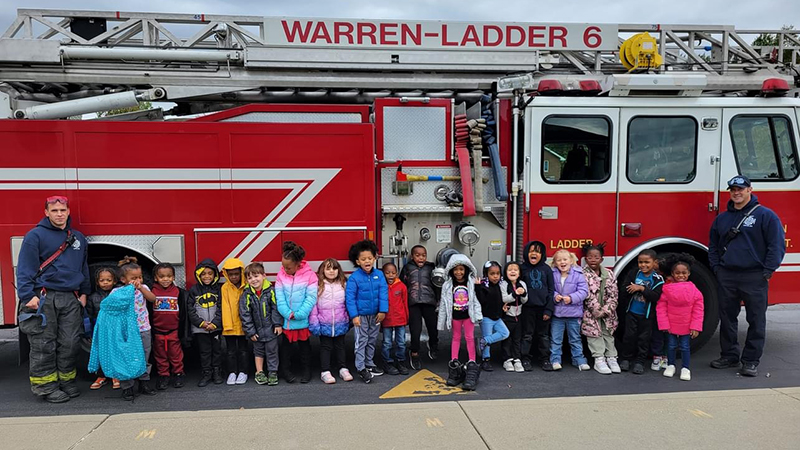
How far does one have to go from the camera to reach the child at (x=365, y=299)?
506 centimetres

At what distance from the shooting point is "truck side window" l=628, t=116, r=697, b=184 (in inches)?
222

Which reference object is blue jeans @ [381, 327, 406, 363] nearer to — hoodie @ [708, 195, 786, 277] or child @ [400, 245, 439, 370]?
child @ [400, 245, 439, 370]

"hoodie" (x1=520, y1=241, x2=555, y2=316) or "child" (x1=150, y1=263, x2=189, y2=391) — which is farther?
"hoodie" (x1=520, y1=241, x2=555, y2=316)

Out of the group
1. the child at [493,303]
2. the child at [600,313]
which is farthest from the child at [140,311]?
the child at [600,313]

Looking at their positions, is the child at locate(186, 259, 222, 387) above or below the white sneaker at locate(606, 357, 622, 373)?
above

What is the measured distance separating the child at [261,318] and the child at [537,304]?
7.67ft

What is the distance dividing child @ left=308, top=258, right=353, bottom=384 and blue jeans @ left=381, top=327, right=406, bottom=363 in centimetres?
40

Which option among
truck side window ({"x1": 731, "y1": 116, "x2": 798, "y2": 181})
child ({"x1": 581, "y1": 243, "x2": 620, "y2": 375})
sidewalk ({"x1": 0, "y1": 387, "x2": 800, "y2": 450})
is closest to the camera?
sidewalk ({"x1": 0, "y1": 387, "x2": 800, "y2": 450})

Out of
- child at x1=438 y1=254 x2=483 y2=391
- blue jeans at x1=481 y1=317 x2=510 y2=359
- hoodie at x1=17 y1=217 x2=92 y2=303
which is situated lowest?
blue jeans at x1=481 y1=317 x2=510 y2=359

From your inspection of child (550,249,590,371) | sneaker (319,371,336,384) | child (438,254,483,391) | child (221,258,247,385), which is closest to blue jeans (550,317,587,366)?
child (550,249,590,371)

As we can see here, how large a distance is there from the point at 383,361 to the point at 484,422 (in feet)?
5.00

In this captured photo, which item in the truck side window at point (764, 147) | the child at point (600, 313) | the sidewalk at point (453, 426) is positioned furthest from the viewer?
the truck side window at point (764, 147)

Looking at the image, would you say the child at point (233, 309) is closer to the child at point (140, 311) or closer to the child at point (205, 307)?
the child at point (205, 307)

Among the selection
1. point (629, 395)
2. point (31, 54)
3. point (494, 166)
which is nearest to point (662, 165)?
point (494, 166)
